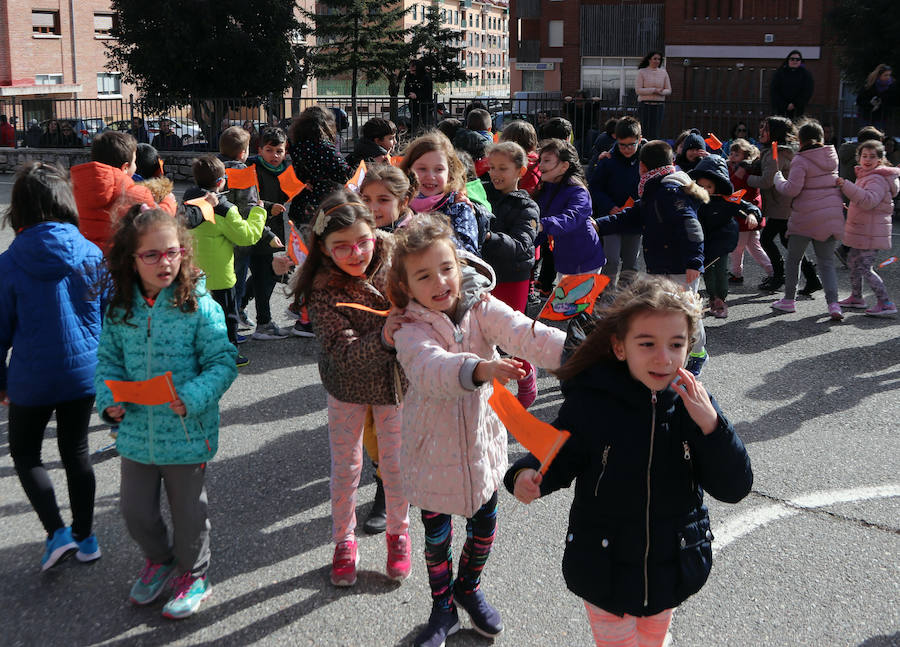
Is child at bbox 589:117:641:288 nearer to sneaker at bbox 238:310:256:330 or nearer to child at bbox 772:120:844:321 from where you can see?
child at bbox 772:120:844:321

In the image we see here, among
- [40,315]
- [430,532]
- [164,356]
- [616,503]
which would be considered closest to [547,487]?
[616,503]

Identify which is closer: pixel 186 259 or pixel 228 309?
pixel 186 259

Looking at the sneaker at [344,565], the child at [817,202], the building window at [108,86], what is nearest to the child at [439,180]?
the sneaker at [344,565]

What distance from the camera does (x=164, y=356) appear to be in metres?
3.42

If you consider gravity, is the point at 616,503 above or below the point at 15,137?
below

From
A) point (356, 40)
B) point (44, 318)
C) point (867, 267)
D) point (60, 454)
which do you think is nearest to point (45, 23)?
point (356, 40)

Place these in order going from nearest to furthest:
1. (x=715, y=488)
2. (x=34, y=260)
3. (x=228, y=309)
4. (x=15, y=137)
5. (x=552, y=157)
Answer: (x=715, y=488) → (x=34, y=260) → (x=552, y=157) → (x=228, y=309) → (x=15, y=137)

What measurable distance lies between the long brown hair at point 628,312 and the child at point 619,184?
5.60m

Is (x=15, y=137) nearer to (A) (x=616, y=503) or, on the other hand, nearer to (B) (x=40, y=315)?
(B) (x=40, y=315)

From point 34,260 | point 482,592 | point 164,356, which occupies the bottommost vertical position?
point 482,592

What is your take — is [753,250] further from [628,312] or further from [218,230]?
[628,312]

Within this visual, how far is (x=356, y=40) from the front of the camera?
37.0m

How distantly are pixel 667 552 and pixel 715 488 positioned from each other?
243 mm

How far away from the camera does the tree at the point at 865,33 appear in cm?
1792
